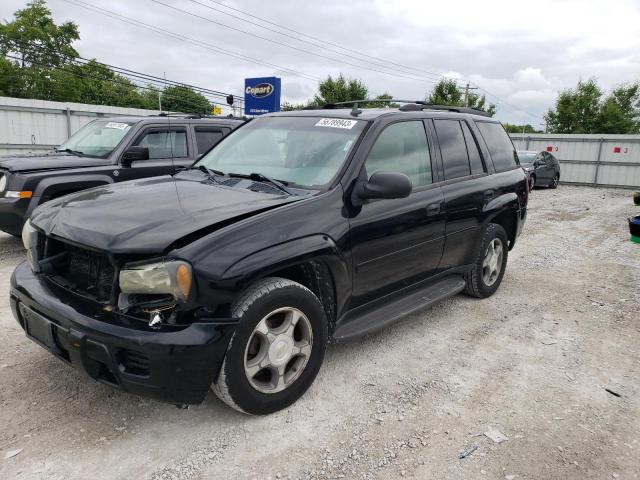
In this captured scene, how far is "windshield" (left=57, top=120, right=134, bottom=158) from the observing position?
682 centimetres

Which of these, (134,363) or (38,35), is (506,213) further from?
(38,35)

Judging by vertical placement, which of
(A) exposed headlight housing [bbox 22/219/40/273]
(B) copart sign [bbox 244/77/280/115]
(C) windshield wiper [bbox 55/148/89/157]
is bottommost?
(A) exposed headlight housing [bbox 22/219/40/273]

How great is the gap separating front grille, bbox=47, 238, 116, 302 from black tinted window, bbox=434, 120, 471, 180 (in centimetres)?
281

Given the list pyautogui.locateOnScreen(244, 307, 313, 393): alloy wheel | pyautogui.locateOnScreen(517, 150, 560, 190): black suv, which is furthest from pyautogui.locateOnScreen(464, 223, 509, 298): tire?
pyautogui.locateOnScreen(517, 150, 560, 190): black suv

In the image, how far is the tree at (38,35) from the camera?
45.0 metres

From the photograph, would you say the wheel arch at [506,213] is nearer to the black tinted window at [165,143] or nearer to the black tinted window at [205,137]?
the black tinted window at [205,137]

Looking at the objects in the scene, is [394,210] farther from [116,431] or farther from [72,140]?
[72,140]

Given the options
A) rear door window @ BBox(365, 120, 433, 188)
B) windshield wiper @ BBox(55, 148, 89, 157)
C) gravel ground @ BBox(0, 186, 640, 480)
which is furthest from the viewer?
windshield wiper @ BBox(55, 148, 89, 157)

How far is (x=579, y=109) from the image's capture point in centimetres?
3809

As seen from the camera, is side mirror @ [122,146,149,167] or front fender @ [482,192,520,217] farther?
side mirror @ [122,146,149,167]

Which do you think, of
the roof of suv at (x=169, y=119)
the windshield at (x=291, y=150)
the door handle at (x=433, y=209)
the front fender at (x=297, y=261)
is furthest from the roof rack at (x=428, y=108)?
the roof of suv at (x=169, y=119)

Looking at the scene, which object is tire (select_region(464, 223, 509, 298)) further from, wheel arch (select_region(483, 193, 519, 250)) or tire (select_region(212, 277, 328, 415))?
tire (select_region(212, 277, 328, 415))

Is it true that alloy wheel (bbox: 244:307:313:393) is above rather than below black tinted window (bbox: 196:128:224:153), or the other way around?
below

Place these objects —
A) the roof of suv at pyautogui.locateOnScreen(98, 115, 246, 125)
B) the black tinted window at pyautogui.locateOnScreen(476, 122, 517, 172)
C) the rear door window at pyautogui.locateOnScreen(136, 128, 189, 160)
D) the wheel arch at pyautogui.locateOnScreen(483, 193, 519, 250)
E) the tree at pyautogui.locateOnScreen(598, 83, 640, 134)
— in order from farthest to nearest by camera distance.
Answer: the tree at pyautogui.locateOnScreen(598, 83, 640, 134) < the roof of suv at pyautogui.locateOnScreen(98, 115, 246, 125) < the rear door window at pyautogui.locateOnScreen(136, 128, 189, 160) < the black tinted window at pyautogui.locateOnScreen(476, 122, 517, 172) < the wheel arch at pyautogui.locateOnScreen(483, 193, 519, 250)
